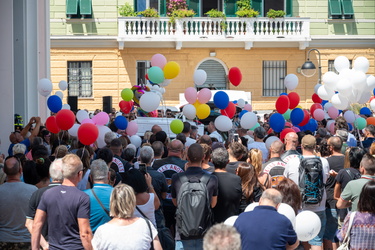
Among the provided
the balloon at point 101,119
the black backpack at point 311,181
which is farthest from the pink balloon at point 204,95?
the black backpack at point 311,181

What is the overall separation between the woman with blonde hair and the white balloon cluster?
6.37 metres

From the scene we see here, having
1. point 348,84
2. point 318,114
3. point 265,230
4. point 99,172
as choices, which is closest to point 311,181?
point 265,230

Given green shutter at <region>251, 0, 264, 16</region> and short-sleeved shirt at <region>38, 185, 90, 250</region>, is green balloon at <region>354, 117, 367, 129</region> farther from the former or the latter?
green shutter at <region>251, 0, 264, 16</region>

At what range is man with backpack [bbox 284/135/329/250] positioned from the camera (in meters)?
7.49

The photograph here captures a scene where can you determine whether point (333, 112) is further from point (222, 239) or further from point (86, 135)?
point (222, 239)

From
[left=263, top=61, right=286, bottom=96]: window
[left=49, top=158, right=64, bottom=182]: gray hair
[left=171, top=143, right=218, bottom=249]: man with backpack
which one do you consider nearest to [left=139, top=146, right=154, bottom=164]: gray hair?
[left=171, top=143, right=218, bottom=249]: man with backpack

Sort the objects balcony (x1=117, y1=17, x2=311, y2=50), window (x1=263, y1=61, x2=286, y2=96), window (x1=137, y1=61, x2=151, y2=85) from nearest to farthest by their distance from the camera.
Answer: balcony (x1=117, y1=17, x2=311, y2=50) < window (x1=137, y1=61, x2=151, y2=85) < window (x1=263, y1=61, x2=286, y2=96)

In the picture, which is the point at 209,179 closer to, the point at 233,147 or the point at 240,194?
the point at 240,194

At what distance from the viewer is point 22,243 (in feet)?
20.4

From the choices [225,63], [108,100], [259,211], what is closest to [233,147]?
[259,211]

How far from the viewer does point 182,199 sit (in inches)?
253

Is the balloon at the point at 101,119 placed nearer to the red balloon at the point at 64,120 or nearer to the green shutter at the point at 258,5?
the red balloon at the point at 64,120

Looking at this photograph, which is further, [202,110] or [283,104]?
[202,110]

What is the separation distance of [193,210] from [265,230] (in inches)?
58.1
